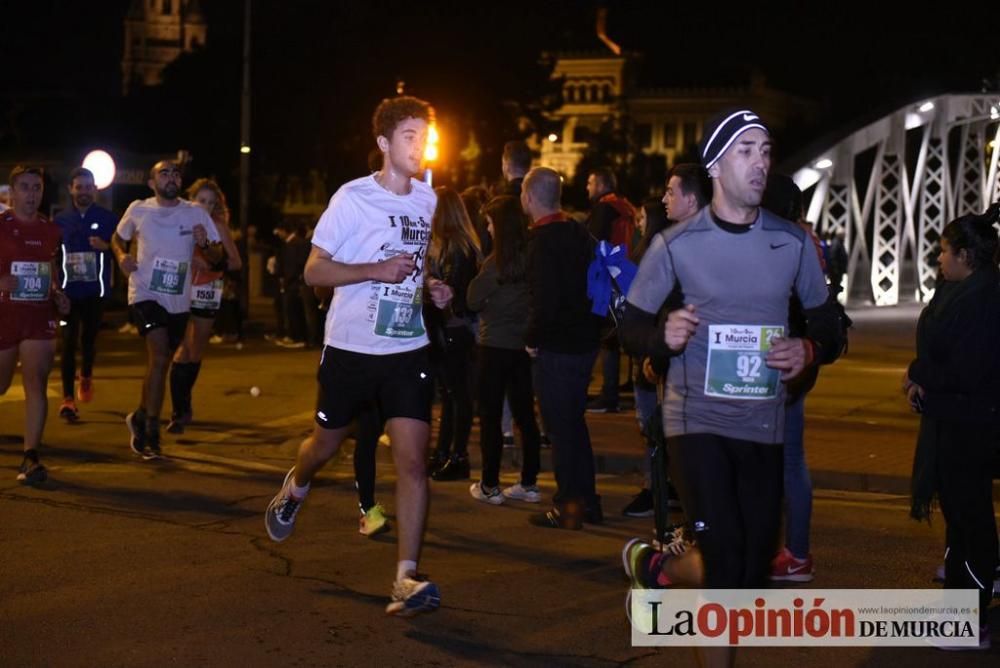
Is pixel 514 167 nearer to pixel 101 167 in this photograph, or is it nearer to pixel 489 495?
pixel 489 495

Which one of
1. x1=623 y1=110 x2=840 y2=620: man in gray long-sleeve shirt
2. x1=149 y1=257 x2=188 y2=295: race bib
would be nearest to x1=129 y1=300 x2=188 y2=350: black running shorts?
x1=149 y1=257 x2=188 y2=295: race bib

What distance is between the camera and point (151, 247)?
38.8ft

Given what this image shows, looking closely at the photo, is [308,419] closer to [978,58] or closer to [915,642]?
[915,642]

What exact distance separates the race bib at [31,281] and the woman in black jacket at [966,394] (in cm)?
570

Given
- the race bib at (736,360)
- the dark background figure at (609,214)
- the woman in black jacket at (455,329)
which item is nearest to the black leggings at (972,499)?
the race bib at (736,360)

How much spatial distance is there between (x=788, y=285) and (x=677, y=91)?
12980 centimetres

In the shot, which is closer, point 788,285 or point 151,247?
point 788,285

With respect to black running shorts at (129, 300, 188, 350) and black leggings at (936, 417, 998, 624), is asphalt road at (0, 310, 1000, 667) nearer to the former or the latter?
black leggings at (936, 417, 998, 624)

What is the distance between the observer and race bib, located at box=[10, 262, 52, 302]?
33.1 feet

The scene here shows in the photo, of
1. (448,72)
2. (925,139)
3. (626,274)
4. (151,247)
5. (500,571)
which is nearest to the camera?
(500,571)

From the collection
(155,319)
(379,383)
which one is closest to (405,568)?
(379,383)

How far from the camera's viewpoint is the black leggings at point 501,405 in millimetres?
10156

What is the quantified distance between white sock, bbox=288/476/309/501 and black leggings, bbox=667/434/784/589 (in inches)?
110

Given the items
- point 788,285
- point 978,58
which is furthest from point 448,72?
point 788,285
